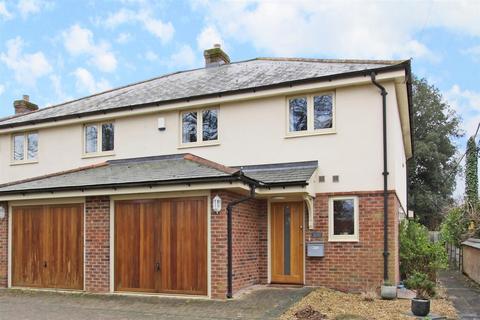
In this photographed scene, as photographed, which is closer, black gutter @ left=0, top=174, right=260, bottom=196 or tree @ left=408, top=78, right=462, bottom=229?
black gutter @ left=0, top=174, right=260, bottom=196

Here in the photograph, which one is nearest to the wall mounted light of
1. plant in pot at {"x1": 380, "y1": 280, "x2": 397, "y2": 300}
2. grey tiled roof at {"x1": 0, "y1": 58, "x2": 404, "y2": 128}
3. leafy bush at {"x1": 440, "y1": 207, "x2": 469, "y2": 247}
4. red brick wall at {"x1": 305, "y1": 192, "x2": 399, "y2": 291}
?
red brick wall at {"x1": 305, "y1": 192, "x2": 399, "y2": 291}

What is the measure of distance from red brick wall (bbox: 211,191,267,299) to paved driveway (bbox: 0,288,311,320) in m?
0.53

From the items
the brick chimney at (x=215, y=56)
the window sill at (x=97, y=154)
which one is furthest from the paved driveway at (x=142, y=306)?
the brick chimney at (x=215, y=56)

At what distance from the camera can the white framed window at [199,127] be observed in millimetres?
14094

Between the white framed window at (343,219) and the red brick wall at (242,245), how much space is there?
6.08ft

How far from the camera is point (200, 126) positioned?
561 inches

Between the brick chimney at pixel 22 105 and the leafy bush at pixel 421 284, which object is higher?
the brick chimney at pixel 22 105

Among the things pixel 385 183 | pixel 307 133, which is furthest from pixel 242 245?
pixel 385 183

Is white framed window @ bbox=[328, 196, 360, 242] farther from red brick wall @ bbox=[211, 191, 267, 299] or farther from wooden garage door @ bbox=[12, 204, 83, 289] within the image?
wooden garage door @ bbox=[12, 204, 83, 289]

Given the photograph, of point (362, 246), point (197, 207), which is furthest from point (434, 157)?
point (197, 207)

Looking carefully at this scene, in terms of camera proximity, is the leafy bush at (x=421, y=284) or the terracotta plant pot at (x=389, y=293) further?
the leafy bush at (x=421, y=284)

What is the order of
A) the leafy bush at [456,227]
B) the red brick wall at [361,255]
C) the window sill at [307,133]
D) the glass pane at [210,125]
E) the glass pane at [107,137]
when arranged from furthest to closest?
the leafy bush at [456,227] → the glass pane at [107,137] → the glass pane at [210,125] → the window sill at [307,133] → the red brick wall at [361,255]

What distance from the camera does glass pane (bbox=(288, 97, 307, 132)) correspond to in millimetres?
12953

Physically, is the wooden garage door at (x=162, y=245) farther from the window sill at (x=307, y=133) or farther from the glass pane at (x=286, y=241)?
the window sill at (x=307, y=133)
